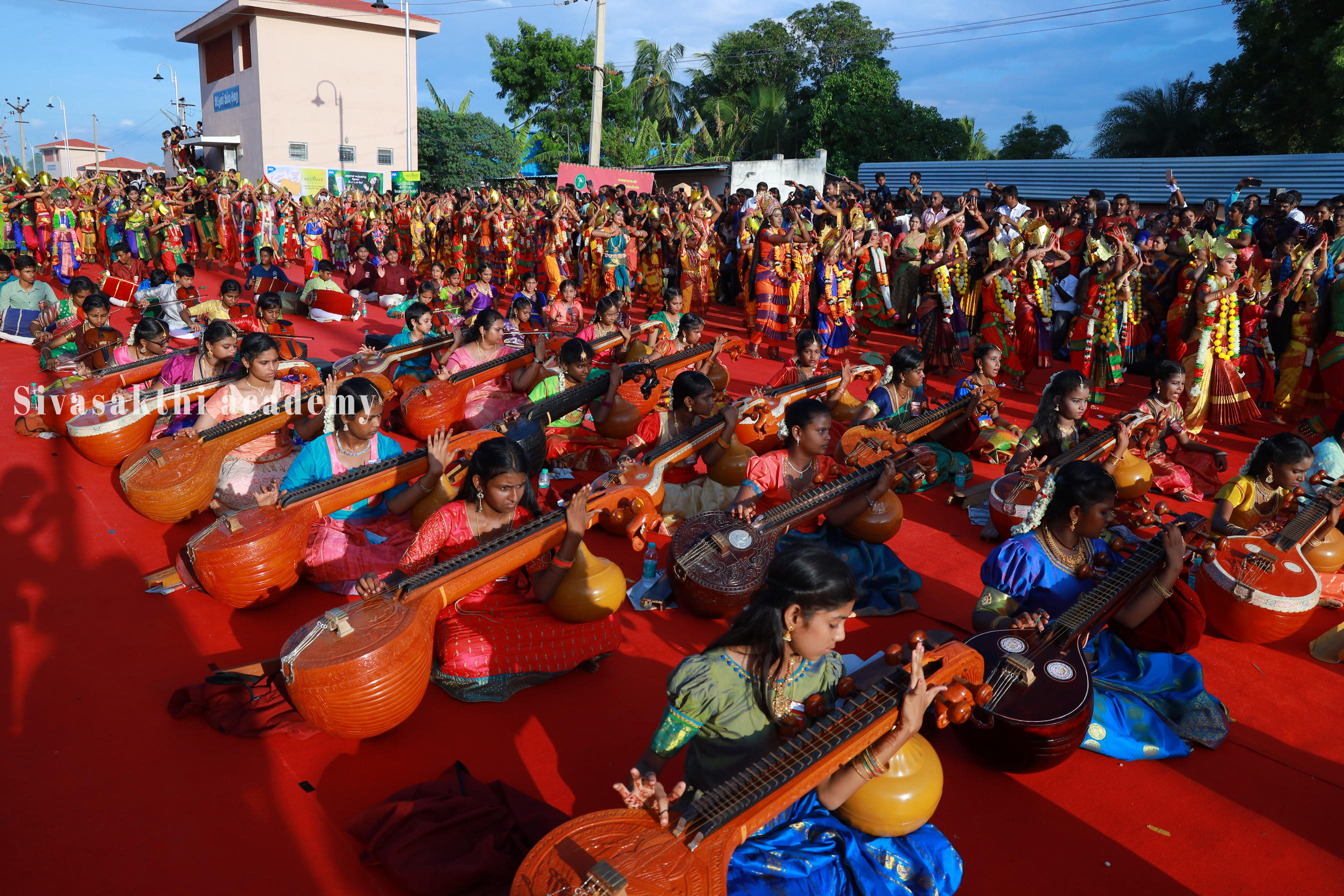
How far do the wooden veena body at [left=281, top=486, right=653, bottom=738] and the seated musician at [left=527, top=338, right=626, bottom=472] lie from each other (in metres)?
2.45

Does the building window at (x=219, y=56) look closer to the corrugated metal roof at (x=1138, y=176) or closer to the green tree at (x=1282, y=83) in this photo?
the corrugated metal roof at (x=1138, y=176)

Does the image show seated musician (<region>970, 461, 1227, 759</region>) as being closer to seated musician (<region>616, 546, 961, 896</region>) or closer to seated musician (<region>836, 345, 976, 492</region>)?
seated musician (<region>616, 546, 961, 896</region>)

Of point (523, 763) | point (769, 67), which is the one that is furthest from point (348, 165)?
point (523, 763)

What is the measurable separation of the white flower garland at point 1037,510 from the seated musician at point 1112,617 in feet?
2.36

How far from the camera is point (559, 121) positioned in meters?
33.2

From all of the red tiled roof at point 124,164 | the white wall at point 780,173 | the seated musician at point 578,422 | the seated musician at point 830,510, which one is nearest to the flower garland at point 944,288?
the seated musician at point 578,422

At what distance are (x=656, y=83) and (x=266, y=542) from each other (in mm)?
31692

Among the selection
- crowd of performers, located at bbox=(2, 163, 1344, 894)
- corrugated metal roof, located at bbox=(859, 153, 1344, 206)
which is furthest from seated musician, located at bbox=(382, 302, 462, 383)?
corrugated metal roof, located at bbox=(859, 153, 1344, 206)

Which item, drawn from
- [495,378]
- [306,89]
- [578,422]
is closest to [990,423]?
[578,422]

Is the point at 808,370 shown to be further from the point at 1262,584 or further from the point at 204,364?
the point at 204,364

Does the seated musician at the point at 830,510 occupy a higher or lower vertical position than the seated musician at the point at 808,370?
lower

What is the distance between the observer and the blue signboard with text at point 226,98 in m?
28.5

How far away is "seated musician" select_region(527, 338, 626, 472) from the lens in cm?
556

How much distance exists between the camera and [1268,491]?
4191 millimetres
